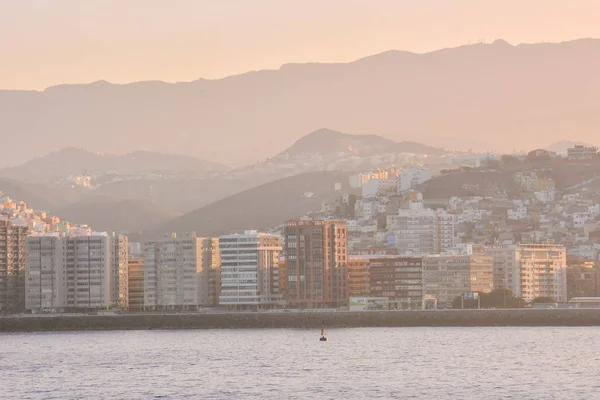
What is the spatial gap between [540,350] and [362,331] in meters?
45.9

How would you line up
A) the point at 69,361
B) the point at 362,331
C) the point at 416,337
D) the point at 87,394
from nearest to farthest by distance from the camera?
the point at 87,394 → the point at 69,361 → the point at 416,337 → the point at 362,331

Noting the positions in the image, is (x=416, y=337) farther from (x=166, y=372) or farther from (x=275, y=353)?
(x=166, y=372)

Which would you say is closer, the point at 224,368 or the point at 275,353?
the point at 224,368

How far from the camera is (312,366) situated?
128m

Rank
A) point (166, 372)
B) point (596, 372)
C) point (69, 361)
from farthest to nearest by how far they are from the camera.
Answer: point (69, 361), point (166, 372), point (596, 372)

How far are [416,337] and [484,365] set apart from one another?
42.0 meters

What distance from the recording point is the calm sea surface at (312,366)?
355ft

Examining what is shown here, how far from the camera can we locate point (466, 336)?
Answer: 167375mm

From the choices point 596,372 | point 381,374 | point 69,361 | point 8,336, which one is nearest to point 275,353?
point 69,361

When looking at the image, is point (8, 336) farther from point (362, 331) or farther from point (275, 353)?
point (275, 353)

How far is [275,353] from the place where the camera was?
144250 millimetres

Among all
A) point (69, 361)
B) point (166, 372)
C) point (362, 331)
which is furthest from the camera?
point (362, 331)

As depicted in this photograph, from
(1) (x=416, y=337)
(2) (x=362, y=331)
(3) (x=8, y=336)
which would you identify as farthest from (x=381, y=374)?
(3) (x=8, y=336)

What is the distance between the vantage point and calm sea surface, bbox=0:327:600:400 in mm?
108312
